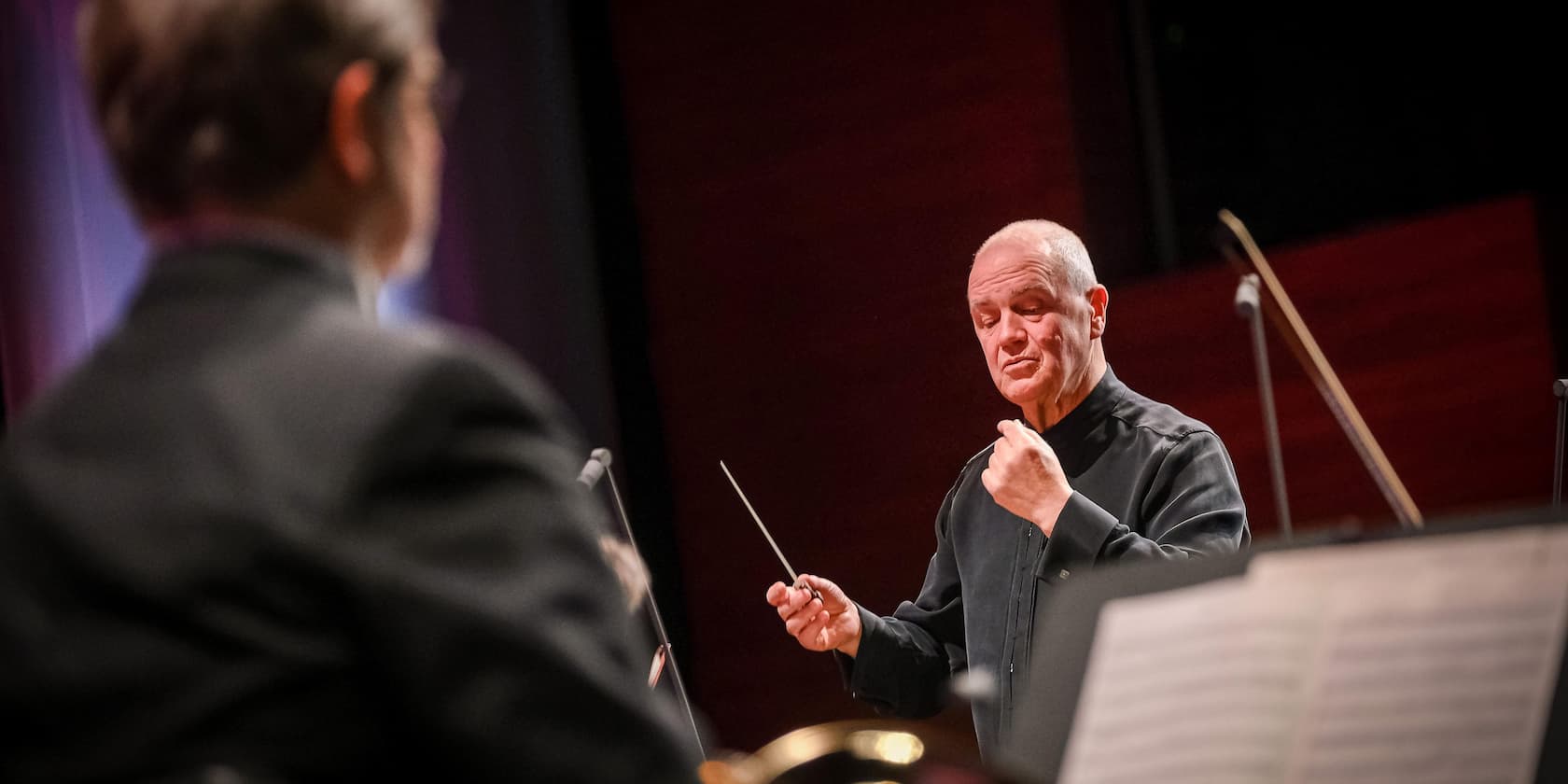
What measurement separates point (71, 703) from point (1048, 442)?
92.8 inches

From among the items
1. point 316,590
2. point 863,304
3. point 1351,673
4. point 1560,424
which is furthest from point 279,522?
point 863,304

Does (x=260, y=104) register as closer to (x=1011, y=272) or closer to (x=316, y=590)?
(x=316, y=590)

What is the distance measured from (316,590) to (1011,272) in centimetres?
235

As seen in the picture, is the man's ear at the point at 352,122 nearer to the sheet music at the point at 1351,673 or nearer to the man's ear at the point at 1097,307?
the sheet music at the point at 1351,673

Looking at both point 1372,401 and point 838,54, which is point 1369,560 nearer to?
point 1372,401

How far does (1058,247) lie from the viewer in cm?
305

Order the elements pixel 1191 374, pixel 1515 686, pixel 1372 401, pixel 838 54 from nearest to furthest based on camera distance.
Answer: pixel 1515 686
pixel 1372 401
pixel 1191 374
pixel 838 54

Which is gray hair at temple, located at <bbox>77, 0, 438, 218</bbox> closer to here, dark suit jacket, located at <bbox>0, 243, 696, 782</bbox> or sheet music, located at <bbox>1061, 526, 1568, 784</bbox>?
dark suit jacket, located at <bbox>0, 243, 696, 782</bbox>

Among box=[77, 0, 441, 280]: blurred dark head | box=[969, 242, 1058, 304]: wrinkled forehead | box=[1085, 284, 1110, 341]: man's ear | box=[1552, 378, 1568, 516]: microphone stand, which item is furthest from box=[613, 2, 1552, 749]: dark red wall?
box=[77, 0, 441, 280]: blurred dark head

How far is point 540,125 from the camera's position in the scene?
4715 millimetres

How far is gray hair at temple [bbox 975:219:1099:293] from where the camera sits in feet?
9.90

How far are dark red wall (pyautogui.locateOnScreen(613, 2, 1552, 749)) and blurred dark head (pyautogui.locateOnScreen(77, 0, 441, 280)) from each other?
121 inches

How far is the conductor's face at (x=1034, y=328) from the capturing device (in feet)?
9.78

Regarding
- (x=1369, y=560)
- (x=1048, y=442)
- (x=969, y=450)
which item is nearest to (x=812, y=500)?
(x=969, y=450)
